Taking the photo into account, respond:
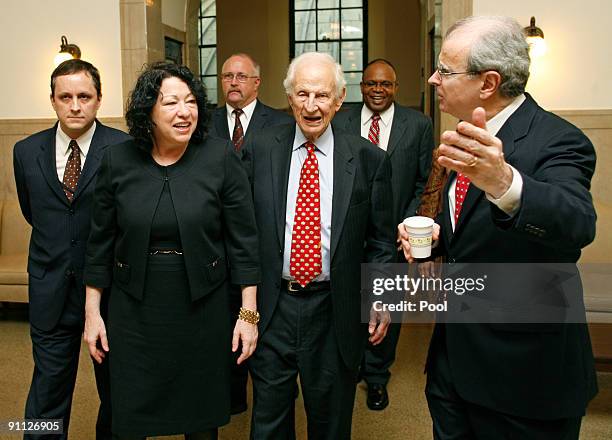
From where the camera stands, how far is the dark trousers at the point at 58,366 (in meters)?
2.78

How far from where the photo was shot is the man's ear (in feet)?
5.71

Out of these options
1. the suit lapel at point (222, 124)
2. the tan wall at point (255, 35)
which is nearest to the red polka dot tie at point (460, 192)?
the suit lapel at point (222, 124)

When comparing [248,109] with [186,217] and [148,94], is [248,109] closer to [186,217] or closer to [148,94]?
[148,94]

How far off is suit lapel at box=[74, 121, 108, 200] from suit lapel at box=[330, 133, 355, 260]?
3.34 ft

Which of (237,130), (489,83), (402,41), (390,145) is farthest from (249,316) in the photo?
(402,41)

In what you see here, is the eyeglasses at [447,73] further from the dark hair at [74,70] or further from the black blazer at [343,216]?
the dark hair at [74,70]

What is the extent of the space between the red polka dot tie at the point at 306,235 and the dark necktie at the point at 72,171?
992mm

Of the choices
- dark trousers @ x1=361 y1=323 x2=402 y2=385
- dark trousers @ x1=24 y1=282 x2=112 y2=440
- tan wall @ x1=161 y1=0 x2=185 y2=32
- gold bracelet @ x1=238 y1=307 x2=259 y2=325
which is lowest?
dark trousers @ x1=361 y1=323 x2=402 y2=385

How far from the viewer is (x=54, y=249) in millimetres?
2742

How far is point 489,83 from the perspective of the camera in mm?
1763

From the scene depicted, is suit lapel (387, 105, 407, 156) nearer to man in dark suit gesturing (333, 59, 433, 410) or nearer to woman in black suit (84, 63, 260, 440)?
man in dark suit gesturing (333, 59, 433, 410)

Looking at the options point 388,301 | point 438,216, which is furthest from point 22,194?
point 438,216

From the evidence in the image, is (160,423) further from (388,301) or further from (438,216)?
(438,216)

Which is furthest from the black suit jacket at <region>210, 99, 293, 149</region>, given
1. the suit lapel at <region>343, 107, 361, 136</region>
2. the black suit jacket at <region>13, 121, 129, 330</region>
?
the black suit jacket at <region>13, 121, 129, 330</region>
